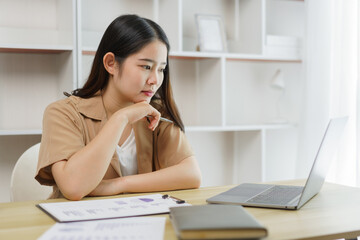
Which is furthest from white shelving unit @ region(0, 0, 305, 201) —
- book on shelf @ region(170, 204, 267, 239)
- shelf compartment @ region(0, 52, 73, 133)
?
book on shelf @ region(170, 204, 267, 239)

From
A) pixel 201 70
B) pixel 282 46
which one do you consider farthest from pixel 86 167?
pixel 282 46

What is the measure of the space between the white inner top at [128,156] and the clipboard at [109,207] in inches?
16.1

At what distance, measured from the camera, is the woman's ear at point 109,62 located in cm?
161

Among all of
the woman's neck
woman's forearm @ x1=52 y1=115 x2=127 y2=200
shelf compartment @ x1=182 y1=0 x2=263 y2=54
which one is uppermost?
shelf compartment @ x1=182 y1=0 x2=263 y2=54

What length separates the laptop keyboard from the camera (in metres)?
1.17

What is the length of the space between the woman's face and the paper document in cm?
68

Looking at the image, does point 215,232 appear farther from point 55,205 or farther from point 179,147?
point 179,147

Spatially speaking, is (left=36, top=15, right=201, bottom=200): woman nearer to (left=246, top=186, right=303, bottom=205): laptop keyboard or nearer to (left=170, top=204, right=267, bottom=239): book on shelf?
(left=246, top=186, right=303, bottom=205): laptop keyboard

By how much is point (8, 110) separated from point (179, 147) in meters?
1.30

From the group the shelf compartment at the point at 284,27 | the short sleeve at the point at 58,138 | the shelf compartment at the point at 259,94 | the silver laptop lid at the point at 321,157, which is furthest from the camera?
the shelf compartment at the point at 259,94

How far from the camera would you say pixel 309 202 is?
3.98 feet

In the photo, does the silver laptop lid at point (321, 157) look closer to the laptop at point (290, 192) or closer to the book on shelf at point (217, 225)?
the laptop at point (290, 192)

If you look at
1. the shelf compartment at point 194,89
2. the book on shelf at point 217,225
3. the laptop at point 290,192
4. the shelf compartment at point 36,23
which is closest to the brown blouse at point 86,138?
the laptop at point 290,192

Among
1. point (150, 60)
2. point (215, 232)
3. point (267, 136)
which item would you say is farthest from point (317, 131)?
point (215, 232)
